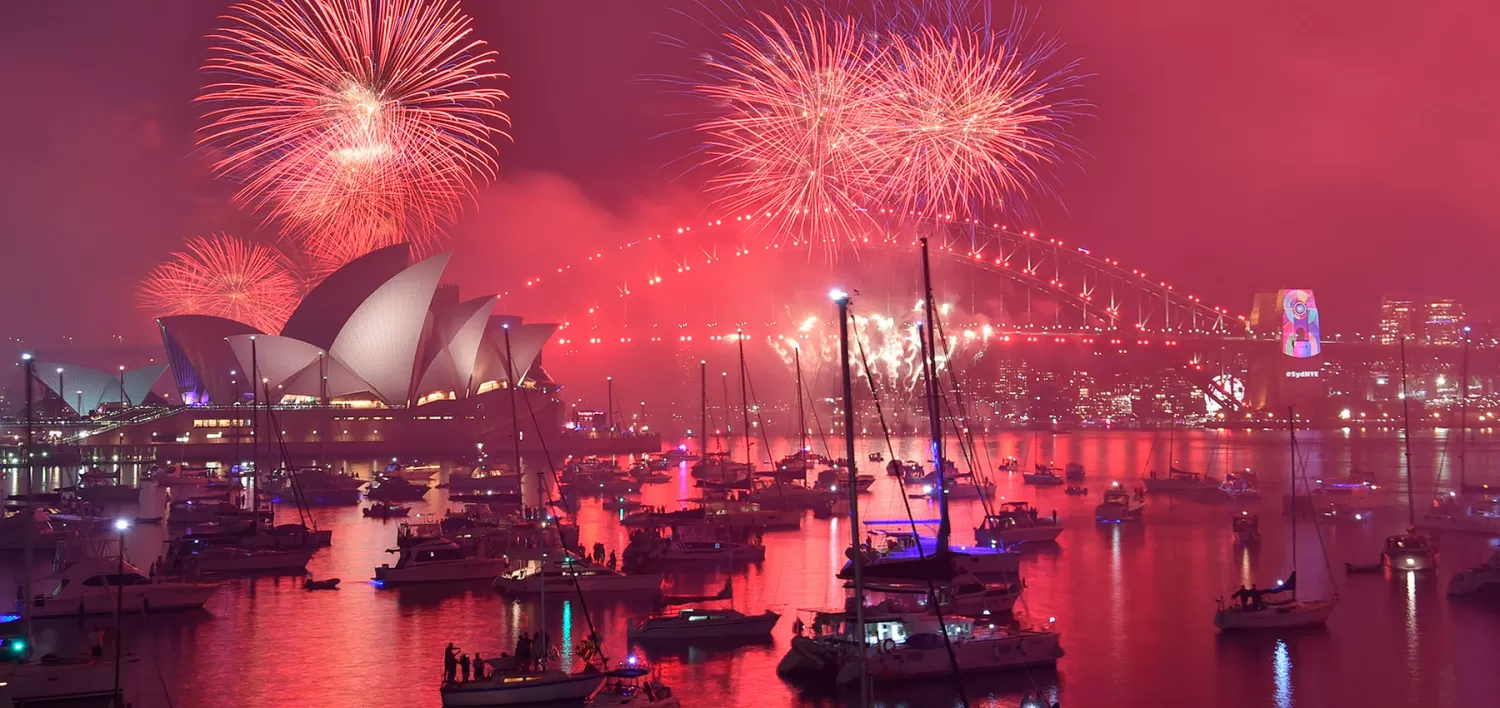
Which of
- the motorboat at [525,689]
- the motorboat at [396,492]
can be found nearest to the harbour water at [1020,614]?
the motorboat at [525,689]

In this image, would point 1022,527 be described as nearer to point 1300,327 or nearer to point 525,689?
point 525,689

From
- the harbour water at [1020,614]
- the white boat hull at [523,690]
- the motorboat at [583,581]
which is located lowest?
the harbour water at [1020,614]

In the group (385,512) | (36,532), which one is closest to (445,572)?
(36,532)

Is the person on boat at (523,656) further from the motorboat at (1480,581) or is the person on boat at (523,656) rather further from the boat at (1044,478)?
the boat at (1044,478)

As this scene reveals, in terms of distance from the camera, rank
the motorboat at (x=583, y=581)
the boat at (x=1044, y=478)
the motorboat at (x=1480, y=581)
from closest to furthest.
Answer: the motorboat at (x=583, y=581), the motorboat at (x=1480, y=581), the boat at (x=1044, y=478)

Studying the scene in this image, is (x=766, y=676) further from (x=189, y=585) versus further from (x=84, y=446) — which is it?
(x=84, y=446)

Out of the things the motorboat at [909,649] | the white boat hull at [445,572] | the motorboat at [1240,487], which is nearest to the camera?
the motorboat at [909,649]

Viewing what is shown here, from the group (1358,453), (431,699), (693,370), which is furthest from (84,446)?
(1358,453)
